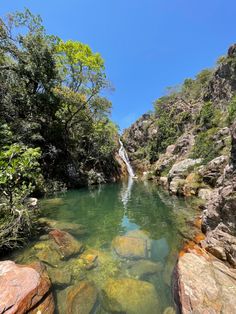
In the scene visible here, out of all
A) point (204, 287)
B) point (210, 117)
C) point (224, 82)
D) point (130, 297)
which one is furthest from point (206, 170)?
point (224, 82)

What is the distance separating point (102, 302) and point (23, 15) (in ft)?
63.0

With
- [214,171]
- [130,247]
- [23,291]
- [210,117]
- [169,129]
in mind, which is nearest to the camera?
[23,291]

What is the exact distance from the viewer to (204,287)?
329 cm

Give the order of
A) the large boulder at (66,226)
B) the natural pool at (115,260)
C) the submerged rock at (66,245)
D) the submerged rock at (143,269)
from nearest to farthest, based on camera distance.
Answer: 1. the natural pool at (115,260)
2. the submerged rock at (143,269)
3. the submerged rock at (66,245)
4. the large boulder at (66,226)

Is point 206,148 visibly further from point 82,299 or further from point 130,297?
point 82,299

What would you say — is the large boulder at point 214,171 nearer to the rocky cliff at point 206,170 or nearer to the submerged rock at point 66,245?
the rocky cliff at point 206,170

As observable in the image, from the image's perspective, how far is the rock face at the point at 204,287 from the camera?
9.68ft

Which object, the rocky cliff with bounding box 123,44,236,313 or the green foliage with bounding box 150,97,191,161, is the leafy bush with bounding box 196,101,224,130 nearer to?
the rocky cliff with bounding box 123,44,236,313

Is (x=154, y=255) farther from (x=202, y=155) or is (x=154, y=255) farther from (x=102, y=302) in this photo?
(x=202, y=155)

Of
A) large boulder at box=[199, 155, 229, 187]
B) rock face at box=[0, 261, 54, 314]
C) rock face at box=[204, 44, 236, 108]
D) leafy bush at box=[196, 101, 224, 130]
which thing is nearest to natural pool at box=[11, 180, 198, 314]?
rock face at box=[0, 261, 54, 314]

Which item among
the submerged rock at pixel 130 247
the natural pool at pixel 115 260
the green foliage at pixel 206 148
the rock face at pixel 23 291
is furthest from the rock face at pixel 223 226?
the green foliage at pixel 206 148

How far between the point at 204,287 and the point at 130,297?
138 cm

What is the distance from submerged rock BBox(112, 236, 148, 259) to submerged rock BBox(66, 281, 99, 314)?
1569mm

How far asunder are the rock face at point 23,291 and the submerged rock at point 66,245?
146 cm
